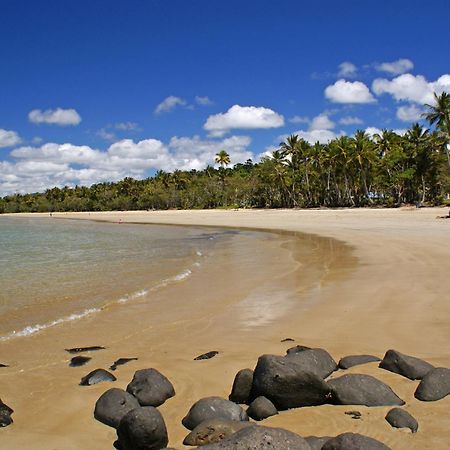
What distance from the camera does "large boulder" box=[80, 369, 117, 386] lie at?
588 centimetres

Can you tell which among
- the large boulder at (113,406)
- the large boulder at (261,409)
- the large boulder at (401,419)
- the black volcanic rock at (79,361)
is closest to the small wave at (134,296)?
the black volcanic rock at (79,361)

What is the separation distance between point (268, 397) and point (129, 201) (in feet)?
427

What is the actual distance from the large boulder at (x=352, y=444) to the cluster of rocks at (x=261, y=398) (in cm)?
4

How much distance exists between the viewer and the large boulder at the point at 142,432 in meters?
4.04

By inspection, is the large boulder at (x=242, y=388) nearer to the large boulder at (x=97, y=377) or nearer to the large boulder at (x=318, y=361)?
the large boulder at (x=318, y=361)

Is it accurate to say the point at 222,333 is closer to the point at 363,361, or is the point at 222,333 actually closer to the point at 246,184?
the point at 363,361

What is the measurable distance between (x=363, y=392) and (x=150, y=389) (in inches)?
94.2

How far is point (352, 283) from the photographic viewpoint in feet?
41.4

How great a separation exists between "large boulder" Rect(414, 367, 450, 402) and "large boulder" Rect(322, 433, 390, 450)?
1.49 meters

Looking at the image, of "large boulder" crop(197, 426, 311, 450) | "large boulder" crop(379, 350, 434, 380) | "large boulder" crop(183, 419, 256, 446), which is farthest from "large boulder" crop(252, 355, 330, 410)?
"large boulder" crop(197, 426, 311, 450)

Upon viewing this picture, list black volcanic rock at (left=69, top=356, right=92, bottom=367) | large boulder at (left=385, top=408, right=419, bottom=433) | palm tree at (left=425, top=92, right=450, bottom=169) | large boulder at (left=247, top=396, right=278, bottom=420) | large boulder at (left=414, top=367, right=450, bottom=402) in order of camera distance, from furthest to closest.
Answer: palm tree at (left=425, top=92, right=450, bottom=169) → black volcanic rock at (left=69, top=356, right=92, bottom=367) → large boulder at (left=414, top=367, right=450, bottom=402) → large boulder at (left=247, top=396, right=278, bottom=420) → large boulder at (left=385, top=408, right=419, bottom=433)

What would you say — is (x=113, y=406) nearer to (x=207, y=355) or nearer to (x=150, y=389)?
(x=150, y=389)

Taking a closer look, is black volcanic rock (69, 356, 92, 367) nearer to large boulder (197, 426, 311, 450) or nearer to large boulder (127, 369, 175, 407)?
large boulder (127, 369, 175, 407)

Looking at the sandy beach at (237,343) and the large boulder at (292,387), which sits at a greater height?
the large boulder at (292,387)
